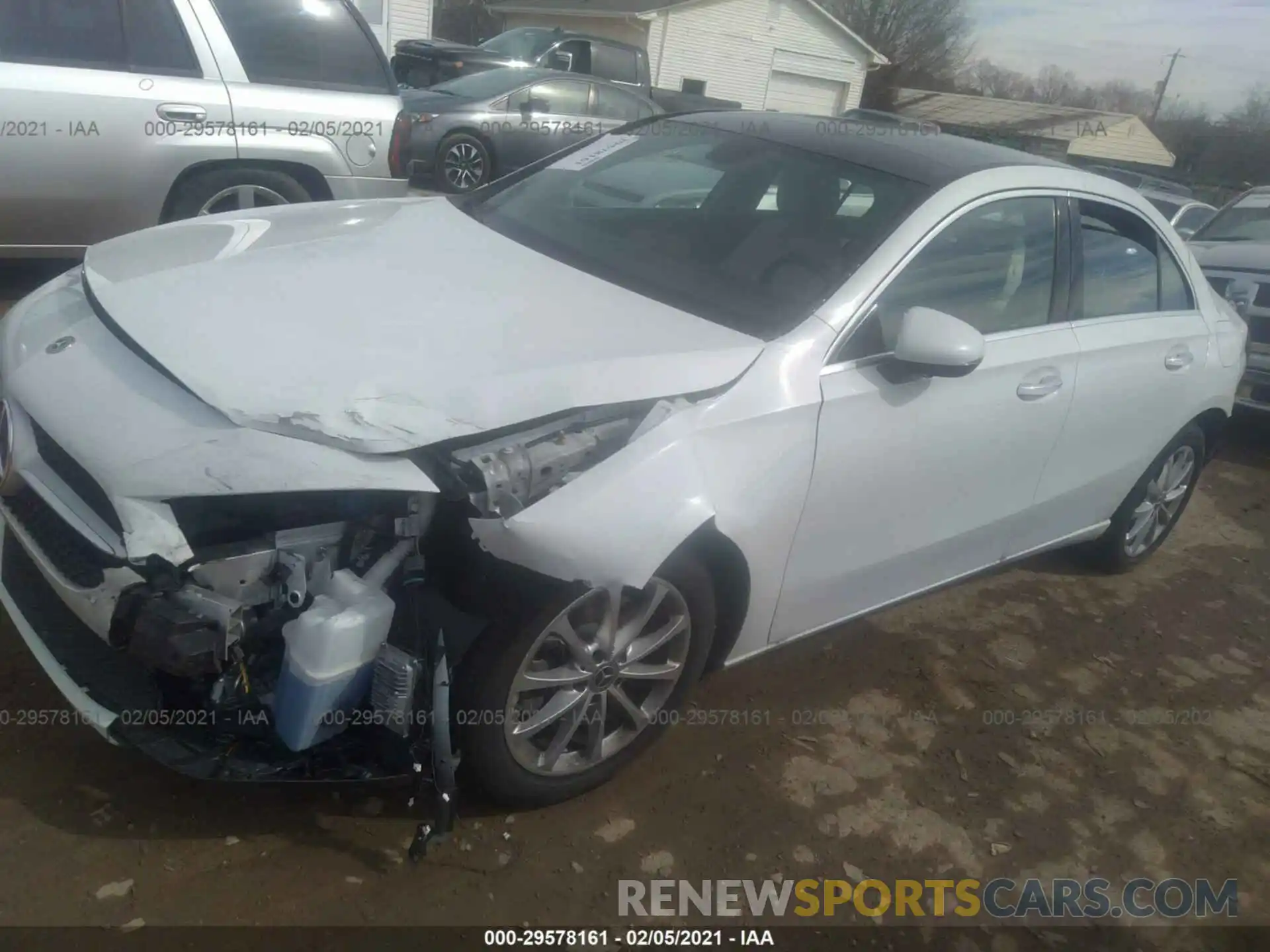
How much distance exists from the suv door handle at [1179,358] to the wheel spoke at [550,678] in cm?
285

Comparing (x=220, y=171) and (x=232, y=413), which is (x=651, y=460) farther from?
(x=220, y=171)

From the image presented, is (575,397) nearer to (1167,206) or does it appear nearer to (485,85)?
(485,85)

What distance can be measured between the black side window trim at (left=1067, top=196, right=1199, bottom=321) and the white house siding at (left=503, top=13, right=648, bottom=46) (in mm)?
24760

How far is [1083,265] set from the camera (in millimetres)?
3758

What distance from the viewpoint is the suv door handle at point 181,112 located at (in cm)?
532

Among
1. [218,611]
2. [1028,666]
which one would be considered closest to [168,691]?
[218,611]

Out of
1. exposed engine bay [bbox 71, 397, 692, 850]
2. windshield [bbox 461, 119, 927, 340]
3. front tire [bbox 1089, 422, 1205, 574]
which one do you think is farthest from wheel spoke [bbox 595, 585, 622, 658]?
front tire [bbox 1089, 422, 1205, 574]

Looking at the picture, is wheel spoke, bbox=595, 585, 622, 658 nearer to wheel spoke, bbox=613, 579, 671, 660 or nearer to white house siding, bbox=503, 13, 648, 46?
wheel spoke, bbox=613, 579, 671, 660

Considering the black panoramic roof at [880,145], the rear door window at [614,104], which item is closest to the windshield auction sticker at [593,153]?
the black panoramic roof at [880,145]

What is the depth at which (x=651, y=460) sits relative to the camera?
2469mm

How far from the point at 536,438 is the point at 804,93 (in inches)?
1244

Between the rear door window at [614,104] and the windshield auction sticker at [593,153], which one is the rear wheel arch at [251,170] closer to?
the windshield auction sticker at [593,153]

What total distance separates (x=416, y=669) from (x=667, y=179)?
2206 millimetres

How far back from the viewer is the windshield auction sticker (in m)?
3.99
